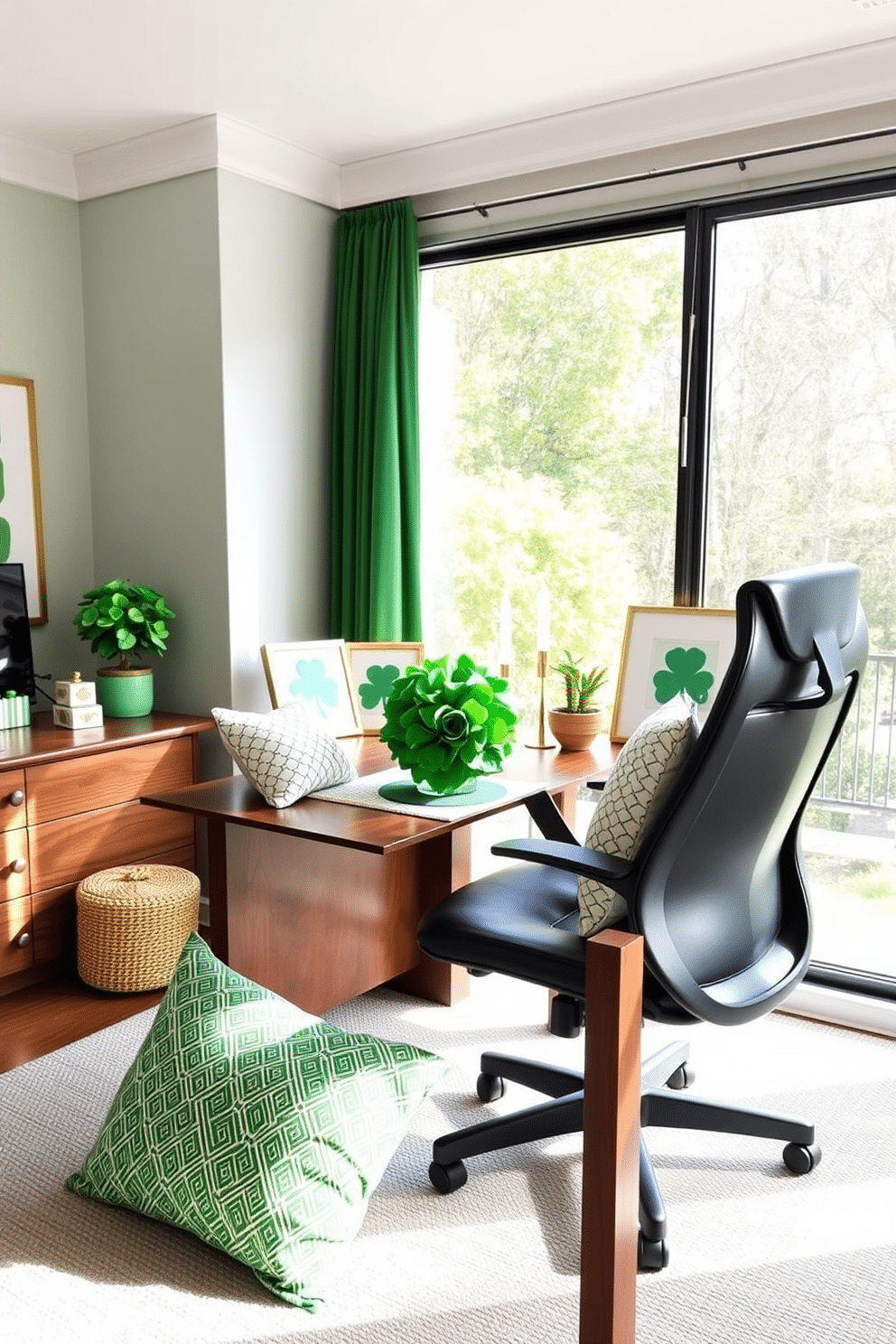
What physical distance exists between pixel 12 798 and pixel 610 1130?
189 centimetres

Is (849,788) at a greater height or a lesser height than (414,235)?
lesser

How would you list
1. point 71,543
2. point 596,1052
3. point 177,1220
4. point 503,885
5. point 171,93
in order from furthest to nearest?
1. point 71,543
2. point 171,93
3. point 503,885
4. point 177,1220
5. point 596,1052

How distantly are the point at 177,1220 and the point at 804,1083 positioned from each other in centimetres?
140

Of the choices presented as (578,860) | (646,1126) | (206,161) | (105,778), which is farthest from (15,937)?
(206,161)

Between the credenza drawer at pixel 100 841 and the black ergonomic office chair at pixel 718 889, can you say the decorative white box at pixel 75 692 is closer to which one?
the credenza drawer at pixel 100 841

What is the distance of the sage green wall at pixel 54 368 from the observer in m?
3.32

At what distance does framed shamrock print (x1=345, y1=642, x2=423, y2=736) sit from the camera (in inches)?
133

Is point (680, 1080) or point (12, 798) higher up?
point (12, 798)

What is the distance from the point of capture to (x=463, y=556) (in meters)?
3.59

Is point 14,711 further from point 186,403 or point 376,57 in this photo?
point 376,57

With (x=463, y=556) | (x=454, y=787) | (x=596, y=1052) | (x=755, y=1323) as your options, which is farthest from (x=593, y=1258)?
(x=463, y=556)

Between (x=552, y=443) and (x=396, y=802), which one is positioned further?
(x=552, y=443)

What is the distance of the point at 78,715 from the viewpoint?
10.4 feet

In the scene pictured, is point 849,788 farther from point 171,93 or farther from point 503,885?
point 171,93
